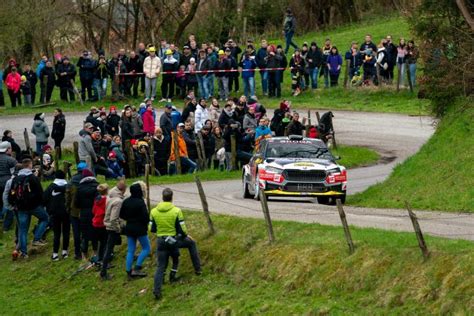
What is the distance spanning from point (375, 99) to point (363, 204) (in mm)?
21404

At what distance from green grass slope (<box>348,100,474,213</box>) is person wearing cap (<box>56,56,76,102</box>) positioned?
2127cm

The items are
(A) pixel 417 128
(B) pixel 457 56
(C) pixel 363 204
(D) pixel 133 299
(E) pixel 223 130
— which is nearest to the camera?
(D) pixel 133 299

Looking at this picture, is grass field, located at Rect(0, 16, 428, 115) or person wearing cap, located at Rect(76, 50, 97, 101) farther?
person wearing cap, located at Rect(76, 50, 97, 101)

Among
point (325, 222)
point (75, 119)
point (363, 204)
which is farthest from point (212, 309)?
point (75, 119)

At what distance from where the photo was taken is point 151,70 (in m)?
48.4

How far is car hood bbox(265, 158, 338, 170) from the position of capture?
2934 centimetres

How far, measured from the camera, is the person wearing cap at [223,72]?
48.1 m

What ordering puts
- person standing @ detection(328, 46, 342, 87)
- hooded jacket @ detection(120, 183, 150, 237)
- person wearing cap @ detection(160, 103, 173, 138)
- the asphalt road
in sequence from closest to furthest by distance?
hooded jacket @ detection(120, 183, 150, 237) < the asphalt road < person wearing cap @ detection(160, 103, 173, 138) < person standing @ detection(328, 46, 342, 87)

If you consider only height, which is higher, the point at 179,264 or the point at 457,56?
the point at 457,56

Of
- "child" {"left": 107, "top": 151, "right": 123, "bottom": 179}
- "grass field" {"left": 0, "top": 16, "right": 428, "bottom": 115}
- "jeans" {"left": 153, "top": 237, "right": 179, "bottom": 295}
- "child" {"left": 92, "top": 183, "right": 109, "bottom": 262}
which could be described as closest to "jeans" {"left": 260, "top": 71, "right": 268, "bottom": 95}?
"grass field" {"left": 0, "top": 16, "right": 428, "bottom": 115}

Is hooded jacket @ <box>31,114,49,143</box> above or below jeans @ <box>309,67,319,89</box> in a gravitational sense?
below

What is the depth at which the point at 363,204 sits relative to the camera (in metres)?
29.4

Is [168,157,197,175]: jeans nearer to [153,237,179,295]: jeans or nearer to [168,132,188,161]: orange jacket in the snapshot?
[168,132,188,161]: orange jacket

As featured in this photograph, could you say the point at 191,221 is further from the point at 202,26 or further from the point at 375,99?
the point at 202,26
